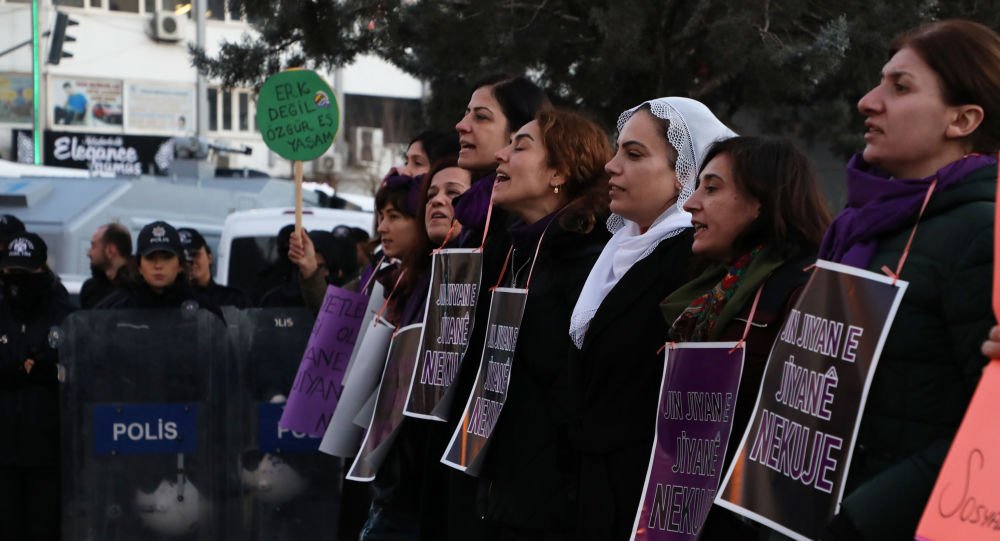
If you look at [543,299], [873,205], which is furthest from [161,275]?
[873,205]

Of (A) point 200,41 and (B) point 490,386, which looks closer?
(B) point 490,386

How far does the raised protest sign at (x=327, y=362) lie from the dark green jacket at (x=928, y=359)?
358 cm

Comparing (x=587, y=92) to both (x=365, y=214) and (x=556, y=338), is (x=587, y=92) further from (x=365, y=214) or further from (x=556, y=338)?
(x=365, y=214)

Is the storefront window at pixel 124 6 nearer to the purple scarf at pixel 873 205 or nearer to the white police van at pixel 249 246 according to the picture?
A: the white police van at pixel 249 246

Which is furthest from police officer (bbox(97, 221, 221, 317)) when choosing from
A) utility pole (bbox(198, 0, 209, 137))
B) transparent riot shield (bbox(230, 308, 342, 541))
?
utility pole (bbox(198, 0, 209, 137))

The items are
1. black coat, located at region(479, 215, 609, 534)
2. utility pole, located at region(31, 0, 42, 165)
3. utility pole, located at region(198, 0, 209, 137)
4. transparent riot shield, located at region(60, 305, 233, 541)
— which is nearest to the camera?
black coat, located at region(479, 215, 609, 534)

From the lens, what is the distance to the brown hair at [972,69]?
283 cm

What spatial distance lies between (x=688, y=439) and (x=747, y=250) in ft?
1.68

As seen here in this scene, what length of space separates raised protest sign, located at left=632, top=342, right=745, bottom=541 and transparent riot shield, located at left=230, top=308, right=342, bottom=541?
3.91 meters

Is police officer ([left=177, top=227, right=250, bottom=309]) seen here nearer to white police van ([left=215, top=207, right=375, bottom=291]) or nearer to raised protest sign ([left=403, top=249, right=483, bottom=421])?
white police van ([left=215, top=207, right=375, bottom=291])

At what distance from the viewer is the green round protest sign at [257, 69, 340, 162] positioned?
7.17 meters

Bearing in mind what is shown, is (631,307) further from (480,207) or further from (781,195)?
(480,207)

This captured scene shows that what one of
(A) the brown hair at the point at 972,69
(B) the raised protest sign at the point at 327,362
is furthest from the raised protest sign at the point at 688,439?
(B) the raised protest sign at the point at 327,362

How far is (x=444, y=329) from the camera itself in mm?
4805
